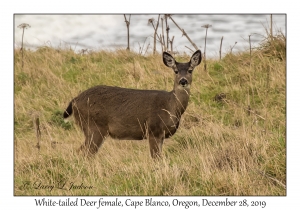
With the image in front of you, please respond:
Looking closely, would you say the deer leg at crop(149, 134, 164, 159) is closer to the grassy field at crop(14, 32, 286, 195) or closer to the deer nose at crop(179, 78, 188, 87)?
the grassy field at crop(14, 32, 286, 195)

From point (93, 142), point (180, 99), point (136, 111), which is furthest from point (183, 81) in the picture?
point (93, 142)

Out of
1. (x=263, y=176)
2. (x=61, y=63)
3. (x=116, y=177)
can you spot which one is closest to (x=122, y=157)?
(x=116, y=177)

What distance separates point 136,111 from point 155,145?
64 cm

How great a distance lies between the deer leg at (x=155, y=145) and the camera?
7.93m

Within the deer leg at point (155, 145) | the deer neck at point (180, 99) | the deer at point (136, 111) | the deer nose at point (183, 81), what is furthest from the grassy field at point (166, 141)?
the deer nose at point (183, 81)

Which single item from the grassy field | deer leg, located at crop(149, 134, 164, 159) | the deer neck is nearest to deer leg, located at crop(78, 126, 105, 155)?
the grassy field

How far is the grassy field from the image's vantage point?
6.30m

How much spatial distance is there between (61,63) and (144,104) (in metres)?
6.81

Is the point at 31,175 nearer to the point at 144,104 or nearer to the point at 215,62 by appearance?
the point at 144,104

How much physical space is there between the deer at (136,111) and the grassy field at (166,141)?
28 cm

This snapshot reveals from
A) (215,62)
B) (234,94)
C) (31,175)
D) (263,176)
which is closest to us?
(263,176)

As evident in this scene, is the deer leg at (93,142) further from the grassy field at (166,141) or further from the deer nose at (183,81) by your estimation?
the deer nose at (183,81)

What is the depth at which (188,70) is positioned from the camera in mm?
8242

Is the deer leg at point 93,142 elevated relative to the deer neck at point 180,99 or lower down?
lower down
